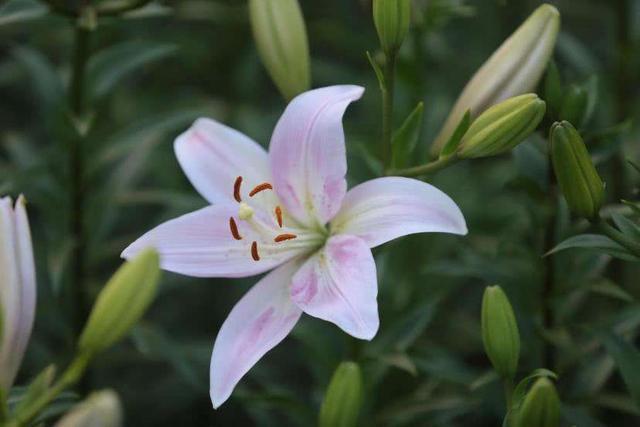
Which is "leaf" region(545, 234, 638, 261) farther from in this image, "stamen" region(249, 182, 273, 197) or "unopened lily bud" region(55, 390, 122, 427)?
"unopened lily bud" region(55, 390, 122, 427)

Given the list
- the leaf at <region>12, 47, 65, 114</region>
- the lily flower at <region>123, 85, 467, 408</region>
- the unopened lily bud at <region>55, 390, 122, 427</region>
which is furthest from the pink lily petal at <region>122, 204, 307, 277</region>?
the leaf at <region>12, 47, 65, 114</region>

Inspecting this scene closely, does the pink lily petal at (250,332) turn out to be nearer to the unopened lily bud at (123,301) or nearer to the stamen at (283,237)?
the stamen at (283,237)

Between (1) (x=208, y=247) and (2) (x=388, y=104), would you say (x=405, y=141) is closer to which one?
(2) (x=388, y=104)

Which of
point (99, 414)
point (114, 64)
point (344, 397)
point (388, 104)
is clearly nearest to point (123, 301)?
point (99, 414)

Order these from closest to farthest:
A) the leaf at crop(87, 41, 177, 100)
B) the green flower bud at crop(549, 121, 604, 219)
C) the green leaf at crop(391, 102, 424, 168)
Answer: the green flower bud at crop(549, 121, 604, 219)
the green leaf at crop(391, 102, 424, 168)
the leaf at crop(87, 41, 177, 100)

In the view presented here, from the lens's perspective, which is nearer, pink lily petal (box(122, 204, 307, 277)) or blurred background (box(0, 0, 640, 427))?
pink lily petal (box(122, 204, 307, 277))

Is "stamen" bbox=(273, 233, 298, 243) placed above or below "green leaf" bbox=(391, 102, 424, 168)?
below
